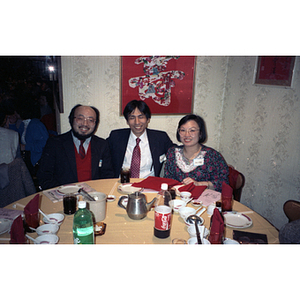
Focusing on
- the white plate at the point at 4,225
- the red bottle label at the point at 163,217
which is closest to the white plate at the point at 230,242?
the red bottle label at the point at 163,217

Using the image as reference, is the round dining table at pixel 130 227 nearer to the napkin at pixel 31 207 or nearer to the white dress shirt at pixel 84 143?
the napkin at pixel 31 207

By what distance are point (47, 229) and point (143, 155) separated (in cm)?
160

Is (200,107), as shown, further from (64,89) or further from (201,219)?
(201,219)

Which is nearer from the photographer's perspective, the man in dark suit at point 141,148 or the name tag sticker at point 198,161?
the name tag sticker at point 198,161

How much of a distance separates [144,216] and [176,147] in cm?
112

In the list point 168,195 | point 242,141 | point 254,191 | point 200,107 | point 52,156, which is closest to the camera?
point 168,195

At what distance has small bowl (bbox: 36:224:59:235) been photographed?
1.30m

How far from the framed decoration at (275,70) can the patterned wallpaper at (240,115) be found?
0.07 m

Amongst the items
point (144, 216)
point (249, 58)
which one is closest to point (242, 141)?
point (249, 58)

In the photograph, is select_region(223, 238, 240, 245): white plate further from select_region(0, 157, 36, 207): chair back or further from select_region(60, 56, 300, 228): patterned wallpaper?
select_region(0, 157, 36, 207): chair back

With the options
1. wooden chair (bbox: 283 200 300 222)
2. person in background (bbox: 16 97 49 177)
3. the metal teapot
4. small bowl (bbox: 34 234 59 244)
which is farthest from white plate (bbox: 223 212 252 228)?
person in background (bbox: 16 97 49 177)

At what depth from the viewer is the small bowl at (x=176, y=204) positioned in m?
1.64
